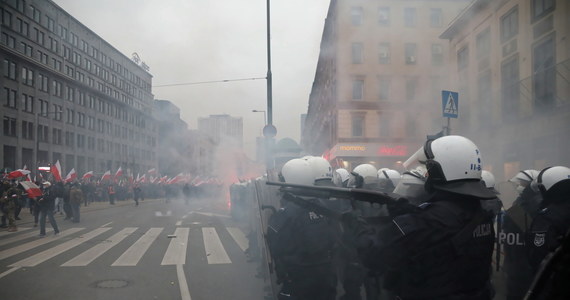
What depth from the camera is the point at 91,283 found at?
507 cm

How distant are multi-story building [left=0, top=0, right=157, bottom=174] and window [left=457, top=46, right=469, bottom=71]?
1159 cm

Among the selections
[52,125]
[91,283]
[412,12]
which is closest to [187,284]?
[91,283]

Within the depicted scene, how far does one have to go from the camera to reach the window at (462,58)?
11766 millimetres

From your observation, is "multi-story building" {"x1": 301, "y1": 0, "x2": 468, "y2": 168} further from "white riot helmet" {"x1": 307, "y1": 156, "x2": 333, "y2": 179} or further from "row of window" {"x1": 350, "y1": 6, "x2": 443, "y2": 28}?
"white riot helmet" {"x1": 307, "y1": 156, "x2": 333, "y2": 179}

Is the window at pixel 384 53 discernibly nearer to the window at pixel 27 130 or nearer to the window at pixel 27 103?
the window at pixel 27 103

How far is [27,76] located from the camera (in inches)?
963

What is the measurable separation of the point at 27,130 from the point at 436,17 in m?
25.0

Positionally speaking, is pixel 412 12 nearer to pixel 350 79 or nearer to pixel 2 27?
pixel 350 79

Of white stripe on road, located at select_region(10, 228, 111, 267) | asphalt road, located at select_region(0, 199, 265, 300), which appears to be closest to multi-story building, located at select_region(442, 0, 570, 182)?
asphalt road, located at select_region(0, 199, 265, 300)

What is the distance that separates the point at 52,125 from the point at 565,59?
3051cm

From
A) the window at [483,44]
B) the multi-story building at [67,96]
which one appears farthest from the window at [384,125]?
the multi-story building at [67,96]

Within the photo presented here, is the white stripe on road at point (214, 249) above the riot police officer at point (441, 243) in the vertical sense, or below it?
below

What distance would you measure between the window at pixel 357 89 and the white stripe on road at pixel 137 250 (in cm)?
866

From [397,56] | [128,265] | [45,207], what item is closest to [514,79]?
[397,56]
